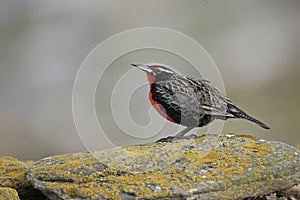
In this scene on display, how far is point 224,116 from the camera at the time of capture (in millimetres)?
4961

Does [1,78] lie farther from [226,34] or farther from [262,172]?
[262,172]

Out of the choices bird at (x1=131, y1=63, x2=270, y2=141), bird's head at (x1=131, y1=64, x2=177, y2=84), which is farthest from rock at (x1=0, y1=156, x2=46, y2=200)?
bird's head at (x1=131, y1=64, x2=177, y2=84)

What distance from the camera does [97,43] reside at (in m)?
14.3

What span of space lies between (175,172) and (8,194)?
130 centimetres

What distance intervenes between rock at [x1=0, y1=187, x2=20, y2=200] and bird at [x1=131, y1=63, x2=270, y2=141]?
54.7 inches

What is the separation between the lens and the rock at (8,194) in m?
4.35

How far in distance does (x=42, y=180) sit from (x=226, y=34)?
11.2 meters

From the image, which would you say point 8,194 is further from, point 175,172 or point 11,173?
point 175,172

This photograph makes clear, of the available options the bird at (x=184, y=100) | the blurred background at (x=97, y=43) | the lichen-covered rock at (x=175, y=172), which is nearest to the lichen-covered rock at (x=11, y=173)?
the lichen-covered rock at (x=175, y=172)

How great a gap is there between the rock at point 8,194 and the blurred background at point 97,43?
5492mm

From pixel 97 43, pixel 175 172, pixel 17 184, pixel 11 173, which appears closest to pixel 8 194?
pixel 17 184

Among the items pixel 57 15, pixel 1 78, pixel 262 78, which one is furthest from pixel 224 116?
pixel 57 15

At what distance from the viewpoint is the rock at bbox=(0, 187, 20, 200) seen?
4.35 metres

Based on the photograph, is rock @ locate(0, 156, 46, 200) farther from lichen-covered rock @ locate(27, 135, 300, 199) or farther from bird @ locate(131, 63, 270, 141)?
bird @ locate(131, 63, 270, 141)
